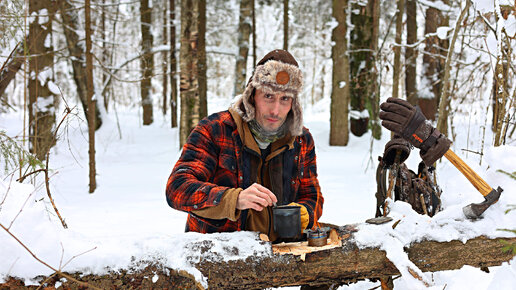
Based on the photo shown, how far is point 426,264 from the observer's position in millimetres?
1957

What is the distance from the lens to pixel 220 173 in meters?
2.42

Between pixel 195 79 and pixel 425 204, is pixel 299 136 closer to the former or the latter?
pixel 425 204

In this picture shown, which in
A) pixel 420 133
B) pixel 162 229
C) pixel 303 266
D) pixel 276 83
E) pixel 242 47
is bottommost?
pixel 162 229

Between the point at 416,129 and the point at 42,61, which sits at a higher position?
the point at 42,61

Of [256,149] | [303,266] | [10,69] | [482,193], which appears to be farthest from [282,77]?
[10,69]

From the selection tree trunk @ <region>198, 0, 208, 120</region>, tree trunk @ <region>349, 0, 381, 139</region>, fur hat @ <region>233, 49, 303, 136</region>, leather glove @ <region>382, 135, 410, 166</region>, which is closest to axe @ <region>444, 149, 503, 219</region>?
leather glove @ <region>382, 135, 410, 166</region>

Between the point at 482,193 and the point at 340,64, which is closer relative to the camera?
the point at 482,193

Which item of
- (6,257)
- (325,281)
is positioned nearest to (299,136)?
(325,281)

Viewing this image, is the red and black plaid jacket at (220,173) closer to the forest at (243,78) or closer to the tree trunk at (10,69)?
the forest at (243,78)

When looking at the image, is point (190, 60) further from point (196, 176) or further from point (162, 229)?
point (196, 176)

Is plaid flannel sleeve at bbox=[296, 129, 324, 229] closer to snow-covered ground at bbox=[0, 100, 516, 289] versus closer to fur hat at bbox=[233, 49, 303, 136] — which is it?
fur hat at bbox=[233, 49, 303, 136]

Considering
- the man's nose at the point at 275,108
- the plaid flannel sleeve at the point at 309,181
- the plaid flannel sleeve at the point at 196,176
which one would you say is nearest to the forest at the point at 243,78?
the plaid flannel sleeve at the point at 309,181

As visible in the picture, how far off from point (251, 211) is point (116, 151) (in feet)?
29.4

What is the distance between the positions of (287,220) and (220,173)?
1.92 feet
